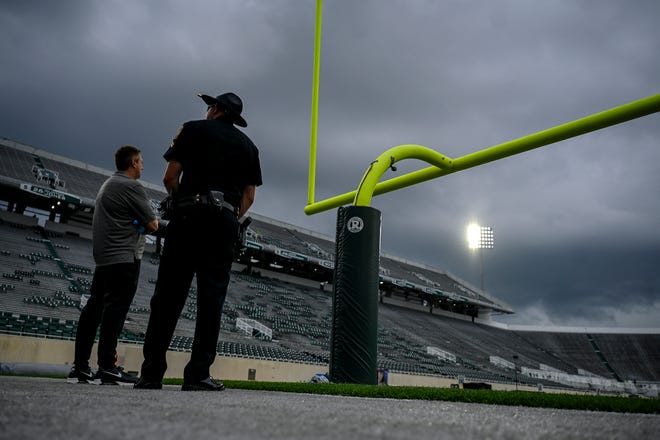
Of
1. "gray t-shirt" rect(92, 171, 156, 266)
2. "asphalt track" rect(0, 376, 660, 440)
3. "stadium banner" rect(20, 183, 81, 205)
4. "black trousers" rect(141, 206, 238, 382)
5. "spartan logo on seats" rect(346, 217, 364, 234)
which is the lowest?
"asphalt track" rect(0, 376, 660, 440)

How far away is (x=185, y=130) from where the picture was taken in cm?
248

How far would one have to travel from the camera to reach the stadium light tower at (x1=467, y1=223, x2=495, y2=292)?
3706cm

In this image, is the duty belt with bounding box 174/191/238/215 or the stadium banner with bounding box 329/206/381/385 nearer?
the duty belt with bounding box 174/191/238/215

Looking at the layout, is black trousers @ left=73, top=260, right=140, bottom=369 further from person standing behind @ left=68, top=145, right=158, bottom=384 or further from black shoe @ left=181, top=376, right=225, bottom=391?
black shoe @ left=181, top=376, right=225, bottom=391

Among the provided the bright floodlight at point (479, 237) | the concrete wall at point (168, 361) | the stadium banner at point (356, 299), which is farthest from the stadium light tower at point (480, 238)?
the stadium banner at point (356, 299)

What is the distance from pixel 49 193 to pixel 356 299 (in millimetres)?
17964

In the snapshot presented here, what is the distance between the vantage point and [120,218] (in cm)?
287

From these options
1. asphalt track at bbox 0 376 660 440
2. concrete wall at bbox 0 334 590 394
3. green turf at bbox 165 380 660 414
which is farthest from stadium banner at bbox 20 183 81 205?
asphalt track at bbox 0 376 660 440

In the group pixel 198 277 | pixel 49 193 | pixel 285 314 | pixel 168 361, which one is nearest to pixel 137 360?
pixel 168 361

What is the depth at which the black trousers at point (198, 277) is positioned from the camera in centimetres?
229

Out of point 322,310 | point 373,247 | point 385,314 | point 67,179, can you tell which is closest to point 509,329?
point 385,314

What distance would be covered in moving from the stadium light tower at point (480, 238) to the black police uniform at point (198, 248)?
36570mm

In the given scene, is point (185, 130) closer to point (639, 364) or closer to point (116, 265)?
point (116, 265)

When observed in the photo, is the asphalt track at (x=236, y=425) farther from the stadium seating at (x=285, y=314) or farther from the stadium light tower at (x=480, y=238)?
the stadium light tower at (x=480, y=238)
